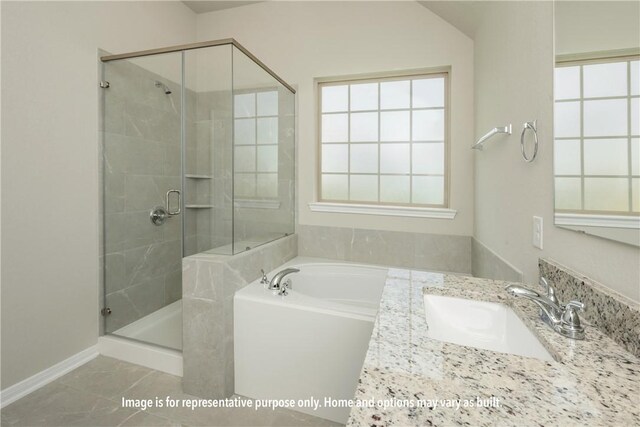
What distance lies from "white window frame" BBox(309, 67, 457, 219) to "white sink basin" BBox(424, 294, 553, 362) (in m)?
1.45

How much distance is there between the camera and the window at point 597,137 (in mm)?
672

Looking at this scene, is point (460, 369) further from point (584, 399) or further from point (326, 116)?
point (326, 116)

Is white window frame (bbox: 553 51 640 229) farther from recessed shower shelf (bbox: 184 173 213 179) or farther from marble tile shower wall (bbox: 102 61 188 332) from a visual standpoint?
marble tile shower wall (bbox: 102 61 188 332)

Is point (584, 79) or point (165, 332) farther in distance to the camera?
point (165, 332)

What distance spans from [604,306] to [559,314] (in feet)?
0.34

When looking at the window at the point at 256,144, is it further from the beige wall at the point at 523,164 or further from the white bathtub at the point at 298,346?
the beige wall at the point at 523,164

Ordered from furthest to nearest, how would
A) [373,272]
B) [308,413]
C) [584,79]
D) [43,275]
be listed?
[373,272], [43,275], [308,413], [584,79]

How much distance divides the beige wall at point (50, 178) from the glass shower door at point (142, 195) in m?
0.11

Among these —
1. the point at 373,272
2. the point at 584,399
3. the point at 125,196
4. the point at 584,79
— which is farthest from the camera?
the point at 373,272

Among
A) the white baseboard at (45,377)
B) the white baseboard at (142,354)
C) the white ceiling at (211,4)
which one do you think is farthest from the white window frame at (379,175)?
→ the white baseboard at (45,377)

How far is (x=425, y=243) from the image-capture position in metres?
2.46

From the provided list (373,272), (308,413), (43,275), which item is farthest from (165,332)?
(373,272)

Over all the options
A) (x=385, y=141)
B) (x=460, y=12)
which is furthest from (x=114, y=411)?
(x=460, y=12)

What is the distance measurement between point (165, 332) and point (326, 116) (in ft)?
7.39
